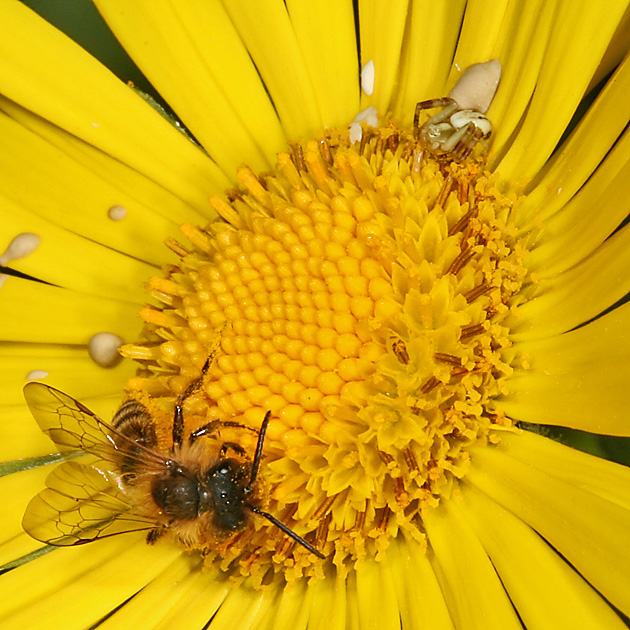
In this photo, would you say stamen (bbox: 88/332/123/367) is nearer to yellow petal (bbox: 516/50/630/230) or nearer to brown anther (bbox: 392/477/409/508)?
brown anther (bbox: 392/477/409/508)

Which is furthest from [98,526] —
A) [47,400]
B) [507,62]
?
[507,62]

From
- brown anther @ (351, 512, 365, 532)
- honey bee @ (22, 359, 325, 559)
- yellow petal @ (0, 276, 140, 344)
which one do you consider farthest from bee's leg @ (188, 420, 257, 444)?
yellow petal @ (0, 276, 140, 344)

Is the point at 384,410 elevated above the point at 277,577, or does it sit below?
above

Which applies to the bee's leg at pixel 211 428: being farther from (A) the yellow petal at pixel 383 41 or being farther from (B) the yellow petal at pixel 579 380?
(A) the yellow petal at pixel 383 41

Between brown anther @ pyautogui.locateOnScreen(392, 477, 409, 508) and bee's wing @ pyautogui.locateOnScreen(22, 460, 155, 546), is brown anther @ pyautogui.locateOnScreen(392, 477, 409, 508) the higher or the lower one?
the higher one

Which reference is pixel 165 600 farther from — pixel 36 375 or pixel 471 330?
pixel 471 330

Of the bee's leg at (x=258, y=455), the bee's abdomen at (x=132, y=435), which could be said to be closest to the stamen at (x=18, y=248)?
Answer: the bee's abdomen at (x=132, y=435)

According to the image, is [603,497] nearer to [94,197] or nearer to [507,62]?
[507,62]

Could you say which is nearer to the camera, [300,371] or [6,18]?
[300,371]
